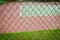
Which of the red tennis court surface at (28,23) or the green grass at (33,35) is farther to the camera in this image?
the red tennis court surface at (28,23)

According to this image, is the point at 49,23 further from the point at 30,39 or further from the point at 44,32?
the point at 30,39

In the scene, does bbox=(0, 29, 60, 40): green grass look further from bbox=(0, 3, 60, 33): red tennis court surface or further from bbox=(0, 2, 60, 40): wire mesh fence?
bbox=(0, 3, 60, 33): red tennis court surface

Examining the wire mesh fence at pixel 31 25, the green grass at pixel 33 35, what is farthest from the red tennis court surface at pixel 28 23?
the green grass at pixel 33 35

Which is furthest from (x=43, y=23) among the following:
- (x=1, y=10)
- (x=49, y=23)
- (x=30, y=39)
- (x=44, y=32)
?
(x=1, y=10)

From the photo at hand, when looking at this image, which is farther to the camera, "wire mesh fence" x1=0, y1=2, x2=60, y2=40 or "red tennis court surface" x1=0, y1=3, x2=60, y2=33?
"red tennis court surface" x1=0, y1=3, x2=60, y2=33

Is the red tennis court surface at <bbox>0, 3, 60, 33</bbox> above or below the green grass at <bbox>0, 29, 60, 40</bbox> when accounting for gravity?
above

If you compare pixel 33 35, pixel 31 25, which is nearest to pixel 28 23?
pixel 31 25

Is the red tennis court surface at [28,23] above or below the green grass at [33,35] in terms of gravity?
above

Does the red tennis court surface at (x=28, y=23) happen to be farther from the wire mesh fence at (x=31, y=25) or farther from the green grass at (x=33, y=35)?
the green grass at (x=33, y=35)

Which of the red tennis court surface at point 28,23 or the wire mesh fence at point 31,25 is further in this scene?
the red tennis court surface at point 28,23

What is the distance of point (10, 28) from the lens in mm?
1337

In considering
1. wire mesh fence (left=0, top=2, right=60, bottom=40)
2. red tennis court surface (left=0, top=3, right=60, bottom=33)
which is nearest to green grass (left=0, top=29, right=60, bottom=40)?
wire mesh fence (left=0, top=2, right=60, bottom=40)

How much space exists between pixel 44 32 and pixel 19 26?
0.29 m

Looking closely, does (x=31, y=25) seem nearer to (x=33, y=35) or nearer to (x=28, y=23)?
(x=28, y=23)
